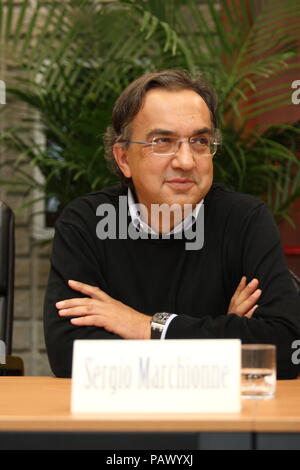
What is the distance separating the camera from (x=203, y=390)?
1124mm

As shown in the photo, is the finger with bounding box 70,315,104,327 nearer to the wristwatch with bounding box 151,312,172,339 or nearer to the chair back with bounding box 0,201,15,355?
the wristwatch with bounding box 151,312,172,339

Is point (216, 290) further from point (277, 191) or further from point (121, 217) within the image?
point (277, 191)

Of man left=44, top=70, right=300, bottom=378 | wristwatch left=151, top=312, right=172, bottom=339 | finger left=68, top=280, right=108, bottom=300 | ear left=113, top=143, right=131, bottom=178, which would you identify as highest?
ear left=113, top=143, right=131, bottom=178

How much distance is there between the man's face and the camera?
2143 mm

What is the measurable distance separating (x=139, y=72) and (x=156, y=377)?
2242 mm

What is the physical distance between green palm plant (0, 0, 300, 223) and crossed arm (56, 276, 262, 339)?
1.06m

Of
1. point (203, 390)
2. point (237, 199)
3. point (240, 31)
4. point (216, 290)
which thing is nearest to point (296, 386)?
point (203, 390)

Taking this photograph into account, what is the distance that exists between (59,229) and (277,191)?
133 centimetres

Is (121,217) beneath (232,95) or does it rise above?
beneath
